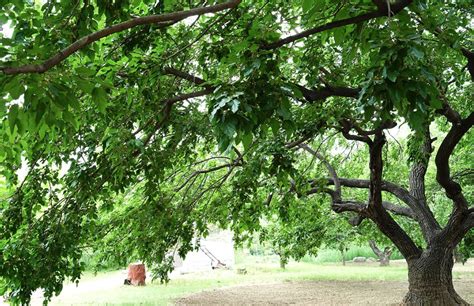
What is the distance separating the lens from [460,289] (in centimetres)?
1226

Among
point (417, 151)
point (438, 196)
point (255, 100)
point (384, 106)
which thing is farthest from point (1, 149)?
point (438, 196)

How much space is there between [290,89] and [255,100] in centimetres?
20

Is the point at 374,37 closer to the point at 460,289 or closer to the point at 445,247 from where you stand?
the point at 445,247

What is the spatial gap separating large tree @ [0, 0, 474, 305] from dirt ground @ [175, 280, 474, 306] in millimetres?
3288

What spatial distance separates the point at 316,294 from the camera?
13227 millimetres

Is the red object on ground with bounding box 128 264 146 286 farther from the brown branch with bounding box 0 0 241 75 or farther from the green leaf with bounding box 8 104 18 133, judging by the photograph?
the brown branch with bounding box 0 0 241 75

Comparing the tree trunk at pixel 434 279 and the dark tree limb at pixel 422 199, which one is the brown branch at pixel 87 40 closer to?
the dark tree limb at pixel 422 199

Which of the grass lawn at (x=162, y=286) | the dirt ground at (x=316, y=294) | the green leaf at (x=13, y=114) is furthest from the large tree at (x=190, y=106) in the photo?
the grass lawn at (x=162, y=286)

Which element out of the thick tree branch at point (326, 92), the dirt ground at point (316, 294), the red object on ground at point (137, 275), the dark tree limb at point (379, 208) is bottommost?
the dirt ground at point (316, 294)

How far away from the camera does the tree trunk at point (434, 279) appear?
8.13m

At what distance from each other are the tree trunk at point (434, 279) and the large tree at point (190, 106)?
0.9 inches

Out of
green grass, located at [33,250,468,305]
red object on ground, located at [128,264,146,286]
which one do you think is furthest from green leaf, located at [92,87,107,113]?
red object on ground, located at [128,264,146,286]

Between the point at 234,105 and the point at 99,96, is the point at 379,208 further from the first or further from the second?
the point at 99,96

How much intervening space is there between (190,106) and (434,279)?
5.67 m
